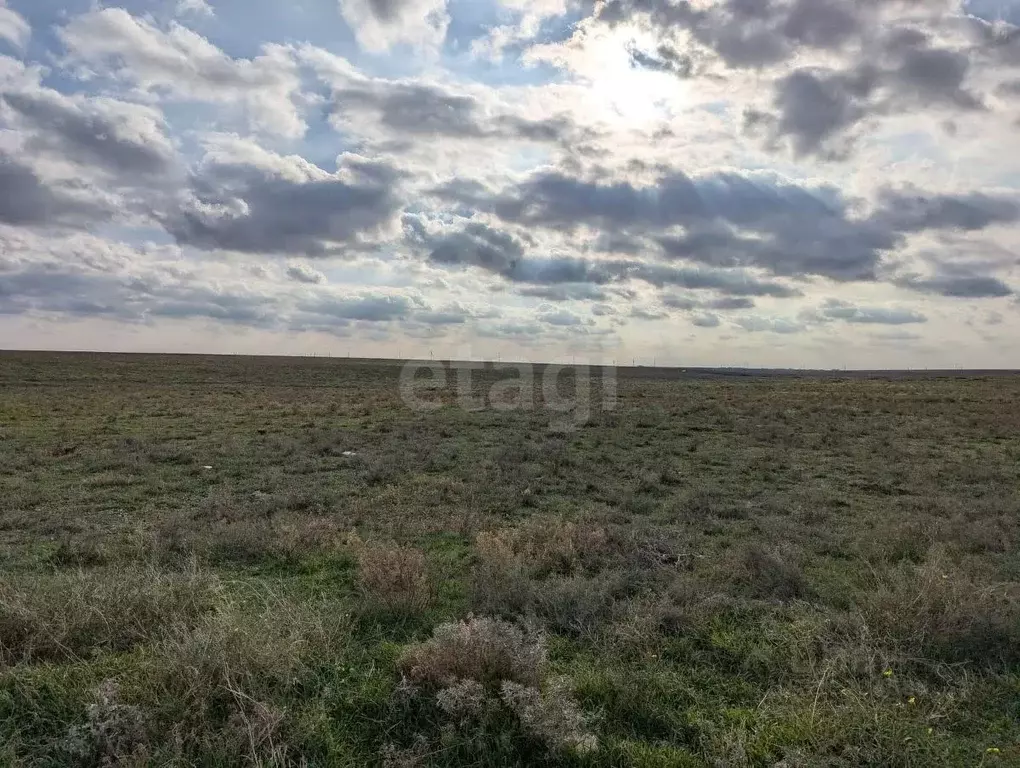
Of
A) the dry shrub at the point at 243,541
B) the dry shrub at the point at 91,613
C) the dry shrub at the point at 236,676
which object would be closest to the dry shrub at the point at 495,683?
the dry shrub at the point at 236,676

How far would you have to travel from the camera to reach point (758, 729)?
3984 millimetres

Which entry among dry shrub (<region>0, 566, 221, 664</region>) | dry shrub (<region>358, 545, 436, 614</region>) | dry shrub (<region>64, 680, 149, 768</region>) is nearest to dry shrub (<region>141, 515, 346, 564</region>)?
dry shrub (<region>358, 545, 436, 614</region>)

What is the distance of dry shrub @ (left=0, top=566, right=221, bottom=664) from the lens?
466 centimetres

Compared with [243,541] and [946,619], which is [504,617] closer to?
[946,619]

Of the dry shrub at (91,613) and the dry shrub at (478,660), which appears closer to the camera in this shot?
the dry shrub at (478,660)

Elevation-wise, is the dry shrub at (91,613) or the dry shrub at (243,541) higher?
the dry shrub at (91,613)

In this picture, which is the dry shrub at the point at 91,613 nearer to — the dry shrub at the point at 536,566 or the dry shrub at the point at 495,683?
the dry shrub at the point at 495,683

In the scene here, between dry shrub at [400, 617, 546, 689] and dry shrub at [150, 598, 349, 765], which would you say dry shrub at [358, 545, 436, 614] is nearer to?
dry shrub at [150, 598, 349, 765]

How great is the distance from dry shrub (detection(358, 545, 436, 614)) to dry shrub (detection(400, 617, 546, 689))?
1.22 m

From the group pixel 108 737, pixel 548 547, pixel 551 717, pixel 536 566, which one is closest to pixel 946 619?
pixel 551 717

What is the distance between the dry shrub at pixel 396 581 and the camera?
18.7 ft

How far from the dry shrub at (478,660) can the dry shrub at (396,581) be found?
4.02ft

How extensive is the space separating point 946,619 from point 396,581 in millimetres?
4459

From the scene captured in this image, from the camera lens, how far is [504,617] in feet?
Result: 18.6
